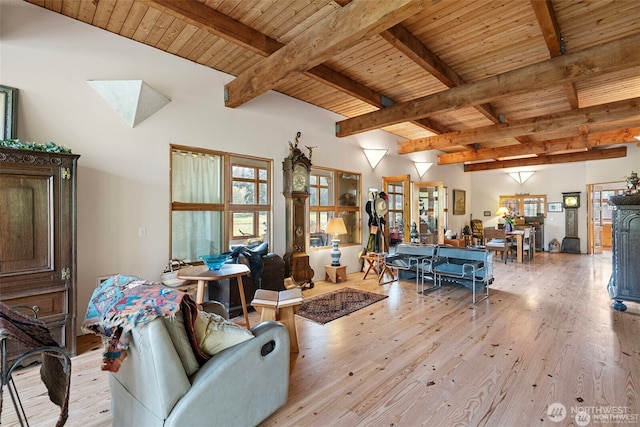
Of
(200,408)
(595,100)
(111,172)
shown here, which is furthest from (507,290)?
(111,172)

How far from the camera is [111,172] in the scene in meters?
3.21

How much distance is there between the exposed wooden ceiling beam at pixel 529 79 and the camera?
3.04 meters

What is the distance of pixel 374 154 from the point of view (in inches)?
255

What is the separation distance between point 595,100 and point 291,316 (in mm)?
6423

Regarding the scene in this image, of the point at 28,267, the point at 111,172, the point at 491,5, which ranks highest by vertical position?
the point at 491,5

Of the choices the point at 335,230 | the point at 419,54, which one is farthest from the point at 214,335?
the point at 335,230

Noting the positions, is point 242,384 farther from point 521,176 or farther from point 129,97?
point 521,176

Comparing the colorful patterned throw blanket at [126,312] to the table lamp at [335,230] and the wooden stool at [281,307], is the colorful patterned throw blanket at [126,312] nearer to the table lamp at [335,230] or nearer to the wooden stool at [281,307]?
the wooden stool at [281,307]

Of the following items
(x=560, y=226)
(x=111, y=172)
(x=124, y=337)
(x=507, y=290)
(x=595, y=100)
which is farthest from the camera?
(x=560, y=226)

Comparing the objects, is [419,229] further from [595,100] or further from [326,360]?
[326,360]

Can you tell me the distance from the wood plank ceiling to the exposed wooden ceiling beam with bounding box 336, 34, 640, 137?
0.04 ft

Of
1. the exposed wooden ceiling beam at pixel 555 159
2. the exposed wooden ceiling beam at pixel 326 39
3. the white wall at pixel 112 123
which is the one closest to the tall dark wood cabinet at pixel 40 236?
the white wall at pixel 112 123

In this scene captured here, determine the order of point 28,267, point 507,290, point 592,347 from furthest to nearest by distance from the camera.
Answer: point 507,290, point 592,347, point 28,267

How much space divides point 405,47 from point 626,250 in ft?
12.0
